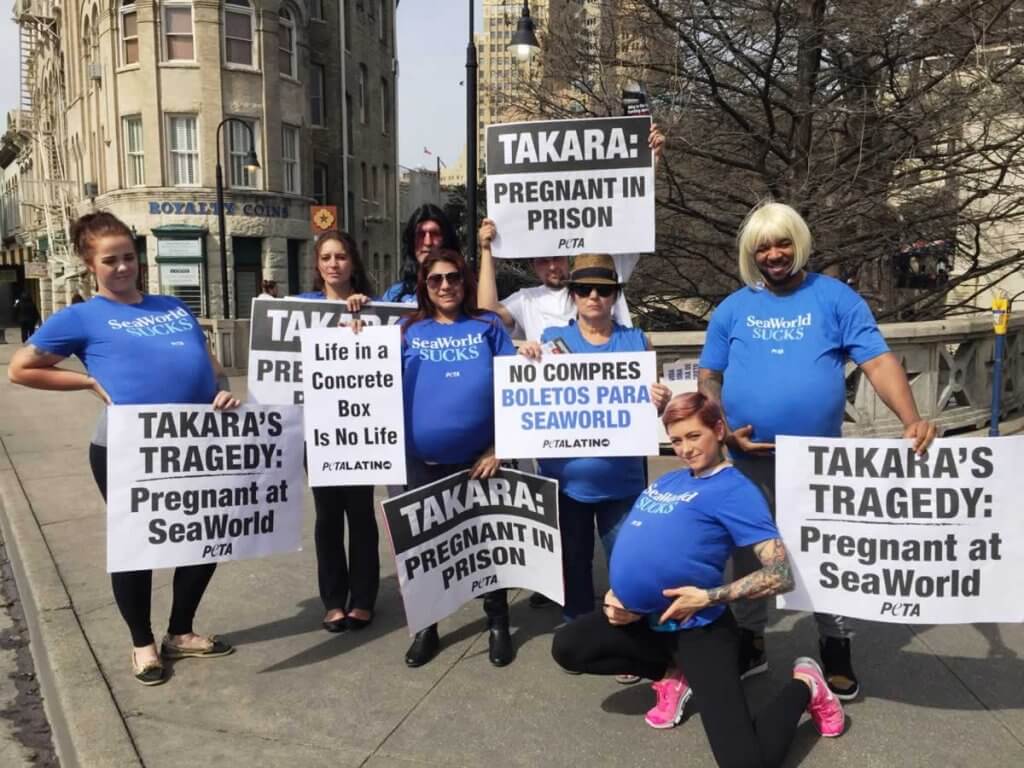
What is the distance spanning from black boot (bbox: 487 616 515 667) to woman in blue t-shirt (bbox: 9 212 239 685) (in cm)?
144

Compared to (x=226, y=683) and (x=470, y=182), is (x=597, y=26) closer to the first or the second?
(x=470, y=182)

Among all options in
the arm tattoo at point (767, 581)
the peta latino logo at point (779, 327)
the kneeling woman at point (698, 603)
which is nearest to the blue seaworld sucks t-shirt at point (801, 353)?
the peta latino logo at point (779, 327)

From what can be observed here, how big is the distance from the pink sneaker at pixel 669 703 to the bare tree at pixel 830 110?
5.33 meters

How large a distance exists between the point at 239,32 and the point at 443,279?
94.1ft

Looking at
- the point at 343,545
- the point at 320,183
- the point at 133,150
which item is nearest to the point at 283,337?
the point at 343,545

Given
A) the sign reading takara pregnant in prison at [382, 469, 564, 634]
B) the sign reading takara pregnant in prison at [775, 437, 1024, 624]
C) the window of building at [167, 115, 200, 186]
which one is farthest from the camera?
the window of building at [167, 115, 200, 186]

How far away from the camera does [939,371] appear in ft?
27.4

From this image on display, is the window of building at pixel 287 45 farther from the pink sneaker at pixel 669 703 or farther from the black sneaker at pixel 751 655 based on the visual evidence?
the pink sneaker at pixel 669 703

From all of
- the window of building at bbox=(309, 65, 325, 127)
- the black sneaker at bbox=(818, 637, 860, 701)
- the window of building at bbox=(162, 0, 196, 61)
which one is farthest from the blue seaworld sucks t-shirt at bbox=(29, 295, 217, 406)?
the window of building at bbox=(309, 65, 325, 127)

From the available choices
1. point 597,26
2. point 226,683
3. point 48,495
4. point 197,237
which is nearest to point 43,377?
point 226,683

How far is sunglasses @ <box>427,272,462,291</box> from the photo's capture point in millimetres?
3699

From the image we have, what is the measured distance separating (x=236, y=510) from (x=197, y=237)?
1035 inches

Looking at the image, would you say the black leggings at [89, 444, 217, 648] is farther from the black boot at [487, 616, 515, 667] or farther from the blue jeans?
the blue jeans

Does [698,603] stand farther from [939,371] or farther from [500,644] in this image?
[939,371]
